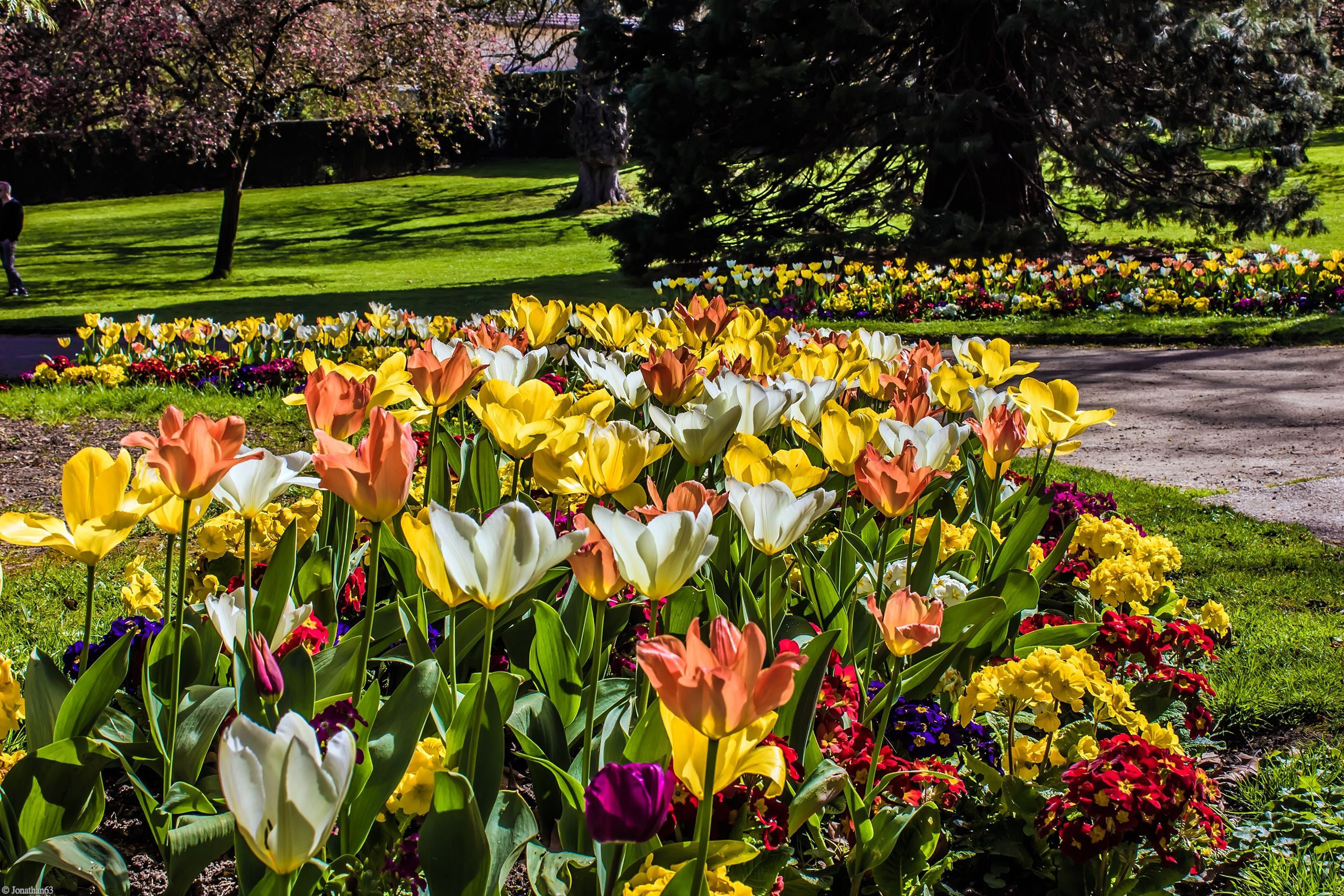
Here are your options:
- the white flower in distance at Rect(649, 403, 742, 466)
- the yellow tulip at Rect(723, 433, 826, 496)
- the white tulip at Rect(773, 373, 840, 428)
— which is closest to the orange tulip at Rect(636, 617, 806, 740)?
the yellow tulip at Rect(723, 433, 826, 496)

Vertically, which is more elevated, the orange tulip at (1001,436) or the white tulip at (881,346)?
the white tulip at (881,346)

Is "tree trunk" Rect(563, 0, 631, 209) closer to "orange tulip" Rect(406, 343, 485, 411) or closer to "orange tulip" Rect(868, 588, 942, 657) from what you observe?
"orange tulip" Rect(406, 343, 485, 411)

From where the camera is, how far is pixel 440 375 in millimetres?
2137

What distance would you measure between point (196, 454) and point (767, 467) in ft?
3.13

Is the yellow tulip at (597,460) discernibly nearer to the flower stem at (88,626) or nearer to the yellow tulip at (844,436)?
the yellow tulip at (844,436)

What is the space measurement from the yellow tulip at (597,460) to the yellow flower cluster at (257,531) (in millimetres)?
627

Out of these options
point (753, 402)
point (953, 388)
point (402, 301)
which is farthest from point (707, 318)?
point (402, 301)

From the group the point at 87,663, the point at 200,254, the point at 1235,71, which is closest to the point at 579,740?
the point at 87,663

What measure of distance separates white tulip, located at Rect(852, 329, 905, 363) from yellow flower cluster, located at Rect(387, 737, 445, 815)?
210cm

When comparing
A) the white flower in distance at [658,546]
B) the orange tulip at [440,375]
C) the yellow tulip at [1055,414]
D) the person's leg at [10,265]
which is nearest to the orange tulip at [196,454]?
the white flower in distance at [658,546]

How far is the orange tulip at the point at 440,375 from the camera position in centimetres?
212

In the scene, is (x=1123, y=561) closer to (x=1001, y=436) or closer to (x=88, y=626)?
(x=1001, y=436)

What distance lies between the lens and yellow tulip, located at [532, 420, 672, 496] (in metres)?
1.83

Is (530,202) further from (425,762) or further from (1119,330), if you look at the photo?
(425,762)
